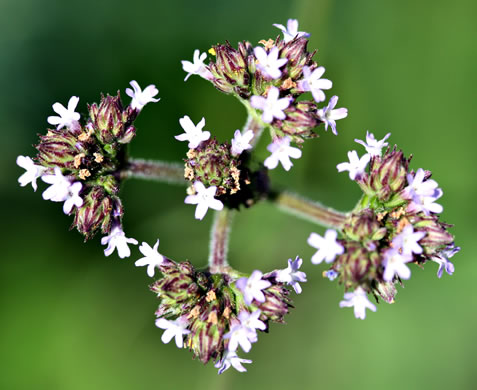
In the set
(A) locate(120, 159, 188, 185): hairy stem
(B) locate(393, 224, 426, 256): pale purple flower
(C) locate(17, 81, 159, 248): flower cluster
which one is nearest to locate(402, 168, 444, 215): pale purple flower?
(B) locate(393, 224, 426, 256): pale purple flower

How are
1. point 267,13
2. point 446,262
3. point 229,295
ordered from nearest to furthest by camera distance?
1. point 446,262
2. point 229,295
3. point 267,13

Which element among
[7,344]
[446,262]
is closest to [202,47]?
[446,262]

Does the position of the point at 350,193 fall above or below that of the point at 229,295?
above

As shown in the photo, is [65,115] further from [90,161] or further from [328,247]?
[328,247]

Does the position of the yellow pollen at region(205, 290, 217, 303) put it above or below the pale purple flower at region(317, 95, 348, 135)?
below

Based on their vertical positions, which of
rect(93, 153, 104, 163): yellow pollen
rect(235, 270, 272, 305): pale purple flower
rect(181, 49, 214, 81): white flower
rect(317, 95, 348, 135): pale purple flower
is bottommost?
rect(235, 270, 272, 305): pale purple flower

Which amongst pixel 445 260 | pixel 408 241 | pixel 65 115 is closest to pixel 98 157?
pixel 65 115

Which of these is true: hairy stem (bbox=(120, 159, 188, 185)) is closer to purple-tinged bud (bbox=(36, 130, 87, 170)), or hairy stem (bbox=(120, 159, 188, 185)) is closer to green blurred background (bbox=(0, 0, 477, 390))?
purple-tinged bud (bbox=(36, 130, 87, 170))

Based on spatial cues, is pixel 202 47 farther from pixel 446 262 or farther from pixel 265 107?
pixel 446 262
